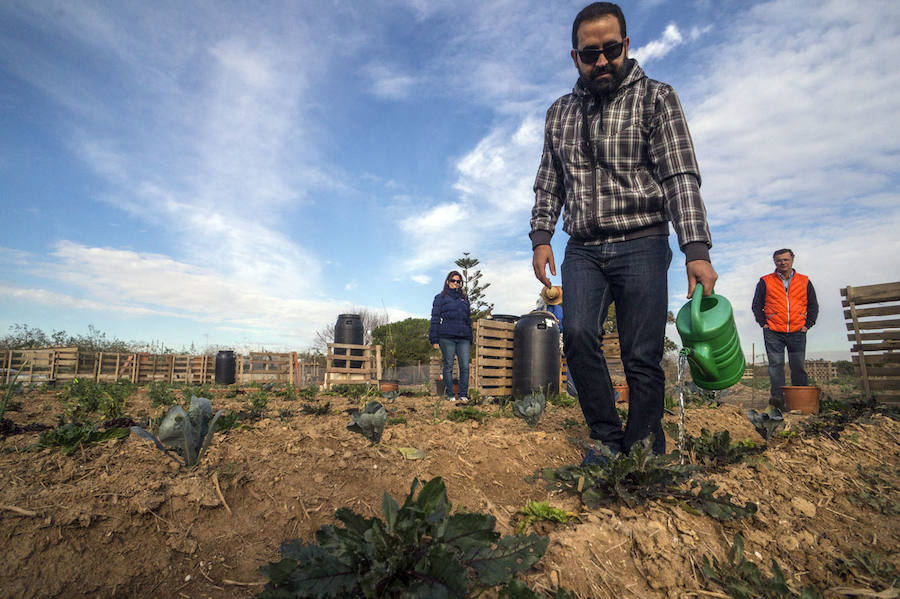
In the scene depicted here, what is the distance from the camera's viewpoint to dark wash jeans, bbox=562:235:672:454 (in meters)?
2.24

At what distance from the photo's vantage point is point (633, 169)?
7.82 feet

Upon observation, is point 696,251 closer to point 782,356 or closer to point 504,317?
point 504,317

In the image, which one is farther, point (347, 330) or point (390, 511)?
point (347, 330)

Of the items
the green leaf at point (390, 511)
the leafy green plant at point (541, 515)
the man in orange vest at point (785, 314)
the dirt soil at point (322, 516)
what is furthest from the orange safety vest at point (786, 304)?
the green leaf at point (390, 511)

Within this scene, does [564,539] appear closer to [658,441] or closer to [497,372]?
[658,441]

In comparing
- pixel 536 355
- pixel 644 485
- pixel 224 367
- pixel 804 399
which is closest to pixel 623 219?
pixel 644 485

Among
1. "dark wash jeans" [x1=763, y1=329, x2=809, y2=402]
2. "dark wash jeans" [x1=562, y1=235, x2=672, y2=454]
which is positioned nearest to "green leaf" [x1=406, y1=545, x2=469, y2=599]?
"dark wash jeans" [x1=562, y1=235, x2=672, y2=454]

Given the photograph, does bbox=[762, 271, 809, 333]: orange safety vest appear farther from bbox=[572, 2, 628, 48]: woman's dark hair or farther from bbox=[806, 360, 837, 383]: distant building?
bbox=[806, 360, 837, 383]: distant building

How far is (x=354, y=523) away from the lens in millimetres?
1142

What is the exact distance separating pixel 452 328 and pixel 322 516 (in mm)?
5228

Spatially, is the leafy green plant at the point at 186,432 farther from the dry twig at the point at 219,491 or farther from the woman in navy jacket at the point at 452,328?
the woman in navy jacket at the point at 452,328

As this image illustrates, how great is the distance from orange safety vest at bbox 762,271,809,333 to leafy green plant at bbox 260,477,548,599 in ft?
22.2

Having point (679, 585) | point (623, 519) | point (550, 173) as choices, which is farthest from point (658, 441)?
point (550, 173)

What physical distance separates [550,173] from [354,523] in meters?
2.26
